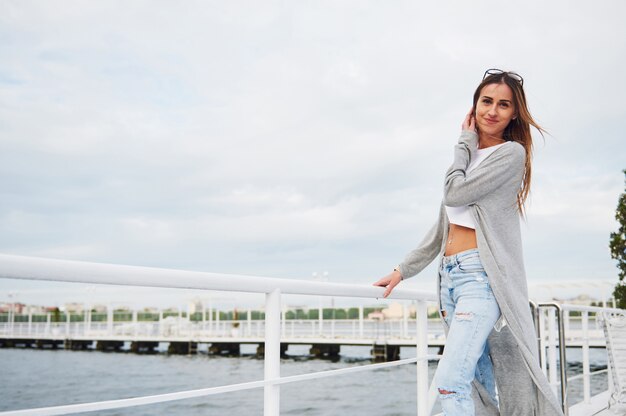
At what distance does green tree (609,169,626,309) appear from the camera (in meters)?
12.6

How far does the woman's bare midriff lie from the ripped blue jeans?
1.4 inches

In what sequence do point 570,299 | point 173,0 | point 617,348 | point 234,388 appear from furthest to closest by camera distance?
point 173,0
point 570,299
point 617,348
point 234,388

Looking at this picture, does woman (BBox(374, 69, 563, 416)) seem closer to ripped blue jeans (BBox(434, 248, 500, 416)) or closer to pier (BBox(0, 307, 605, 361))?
ripped blue jeans (BBox(434, 248, 500, 416))

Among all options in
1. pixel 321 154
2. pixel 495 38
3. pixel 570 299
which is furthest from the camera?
pixel 321 154

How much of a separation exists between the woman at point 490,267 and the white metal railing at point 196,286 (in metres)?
0.32

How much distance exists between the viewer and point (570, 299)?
2481 cm

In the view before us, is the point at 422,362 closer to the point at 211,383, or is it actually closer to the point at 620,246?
the point at 620,246

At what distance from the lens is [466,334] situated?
160 centimetres

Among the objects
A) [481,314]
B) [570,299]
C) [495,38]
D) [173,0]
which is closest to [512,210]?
[481,314]

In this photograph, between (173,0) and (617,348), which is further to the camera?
(173,0)

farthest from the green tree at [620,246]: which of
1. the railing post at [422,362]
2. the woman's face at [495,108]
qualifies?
the woman's face at [495,108]

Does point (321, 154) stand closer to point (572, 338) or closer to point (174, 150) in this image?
point (174, 150)

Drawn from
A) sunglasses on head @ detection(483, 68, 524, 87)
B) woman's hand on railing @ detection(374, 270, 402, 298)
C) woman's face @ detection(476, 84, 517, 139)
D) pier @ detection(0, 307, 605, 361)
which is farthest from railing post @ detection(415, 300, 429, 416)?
pier @ detection(0, 307, 605, 361)

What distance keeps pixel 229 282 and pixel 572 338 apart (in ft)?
68.8
